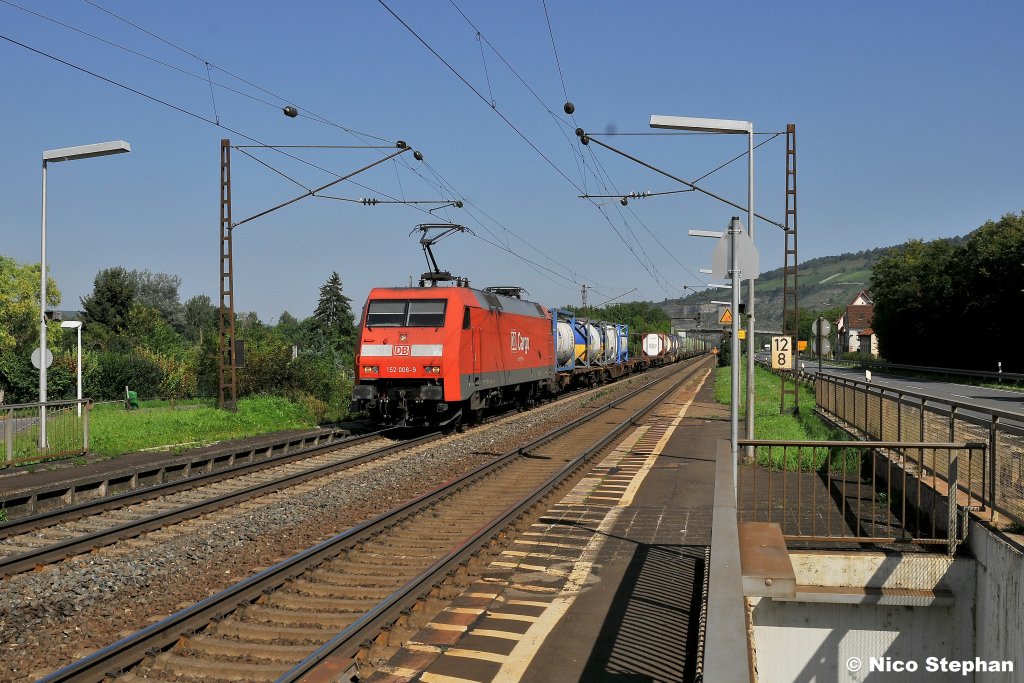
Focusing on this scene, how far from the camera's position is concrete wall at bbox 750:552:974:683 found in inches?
333

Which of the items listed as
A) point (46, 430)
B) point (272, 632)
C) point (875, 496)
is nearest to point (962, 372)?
point (875, 496)

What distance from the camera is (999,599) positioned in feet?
24.8

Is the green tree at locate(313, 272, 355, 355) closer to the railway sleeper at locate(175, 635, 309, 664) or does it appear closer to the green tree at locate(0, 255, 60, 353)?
the green tree at locate(0, 255, 60, 353)

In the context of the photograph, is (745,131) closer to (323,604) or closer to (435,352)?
(435,352)

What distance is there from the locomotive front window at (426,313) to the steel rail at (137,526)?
16.1 ft

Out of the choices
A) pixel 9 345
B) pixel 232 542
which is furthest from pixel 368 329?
pixel 9 345

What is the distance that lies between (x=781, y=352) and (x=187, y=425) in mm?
15270

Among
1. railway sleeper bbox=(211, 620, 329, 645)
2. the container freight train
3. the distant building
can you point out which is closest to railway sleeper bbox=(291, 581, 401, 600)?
railway sleeper bbox=(211, 620, 329, 645)

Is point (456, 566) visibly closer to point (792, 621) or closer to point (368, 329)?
point (792, 621)

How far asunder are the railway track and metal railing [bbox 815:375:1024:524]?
195 inches

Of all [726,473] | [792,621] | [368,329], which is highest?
[368,329]

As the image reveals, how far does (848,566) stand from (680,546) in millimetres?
1691

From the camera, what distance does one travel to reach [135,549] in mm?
9547

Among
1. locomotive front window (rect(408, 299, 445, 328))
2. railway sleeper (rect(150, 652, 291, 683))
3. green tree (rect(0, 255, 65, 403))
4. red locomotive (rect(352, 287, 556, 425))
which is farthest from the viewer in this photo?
green tree (rect(0, 255, 65, 403))
